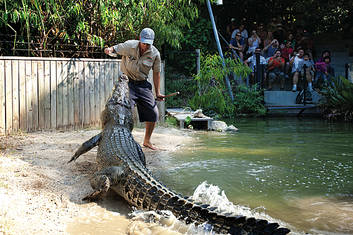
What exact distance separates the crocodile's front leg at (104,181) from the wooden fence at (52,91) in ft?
11.0

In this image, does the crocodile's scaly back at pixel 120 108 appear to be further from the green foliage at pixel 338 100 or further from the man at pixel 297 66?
the man at pixel 297 66

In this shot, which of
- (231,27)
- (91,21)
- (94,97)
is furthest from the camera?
(231,27)

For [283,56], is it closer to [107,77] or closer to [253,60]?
[253,60]

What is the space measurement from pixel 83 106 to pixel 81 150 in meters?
3.03

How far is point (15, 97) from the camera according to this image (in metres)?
6.40

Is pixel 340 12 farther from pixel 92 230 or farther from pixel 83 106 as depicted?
pixel 92 230

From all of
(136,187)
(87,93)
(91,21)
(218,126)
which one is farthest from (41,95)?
(136,187)

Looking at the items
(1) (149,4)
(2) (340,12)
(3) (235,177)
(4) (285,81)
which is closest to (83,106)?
(1) (149,4)

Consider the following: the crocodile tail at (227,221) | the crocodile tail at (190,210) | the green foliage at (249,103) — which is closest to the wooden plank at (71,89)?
the crocodile tail at (190,210)

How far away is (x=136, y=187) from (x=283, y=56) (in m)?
10.5

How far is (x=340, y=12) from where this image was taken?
44.8 ft

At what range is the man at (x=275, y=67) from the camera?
12508 mm

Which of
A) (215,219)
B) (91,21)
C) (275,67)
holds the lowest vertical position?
(215,219)

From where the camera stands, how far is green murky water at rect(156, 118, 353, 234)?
3533mm
